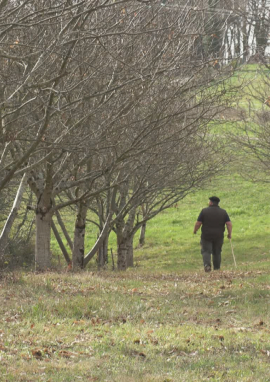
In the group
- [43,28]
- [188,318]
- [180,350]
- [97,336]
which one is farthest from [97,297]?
[43,28]

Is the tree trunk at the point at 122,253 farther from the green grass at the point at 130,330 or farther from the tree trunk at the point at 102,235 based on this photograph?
the green grass at the point at 130,330

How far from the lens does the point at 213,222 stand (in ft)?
46.3

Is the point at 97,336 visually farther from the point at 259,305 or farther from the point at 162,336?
the point at 259,305

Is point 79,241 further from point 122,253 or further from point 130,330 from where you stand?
point 130,330

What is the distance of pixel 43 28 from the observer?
8.66 metres

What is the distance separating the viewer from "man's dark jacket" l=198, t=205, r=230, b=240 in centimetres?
1412

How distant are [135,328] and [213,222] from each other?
7088 millimetres

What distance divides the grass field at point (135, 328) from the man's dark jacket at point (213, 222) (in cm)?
136

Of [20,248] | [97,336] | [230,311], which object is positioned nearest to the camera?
[97,336]

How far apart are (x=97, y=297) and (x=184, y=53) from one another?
182 inches

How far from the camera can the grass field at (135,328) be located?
18.3ft

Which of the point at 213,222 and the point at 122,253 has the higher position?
the point at 213,222

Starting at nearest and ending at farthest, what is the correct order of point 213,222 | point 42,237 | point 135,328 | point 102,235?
1. point 135,328
2. point 42,237
3. point 213,222
4. point 102,235

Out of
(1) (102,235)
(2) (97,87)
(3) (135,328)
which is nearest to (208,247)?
(1) (102,235)
